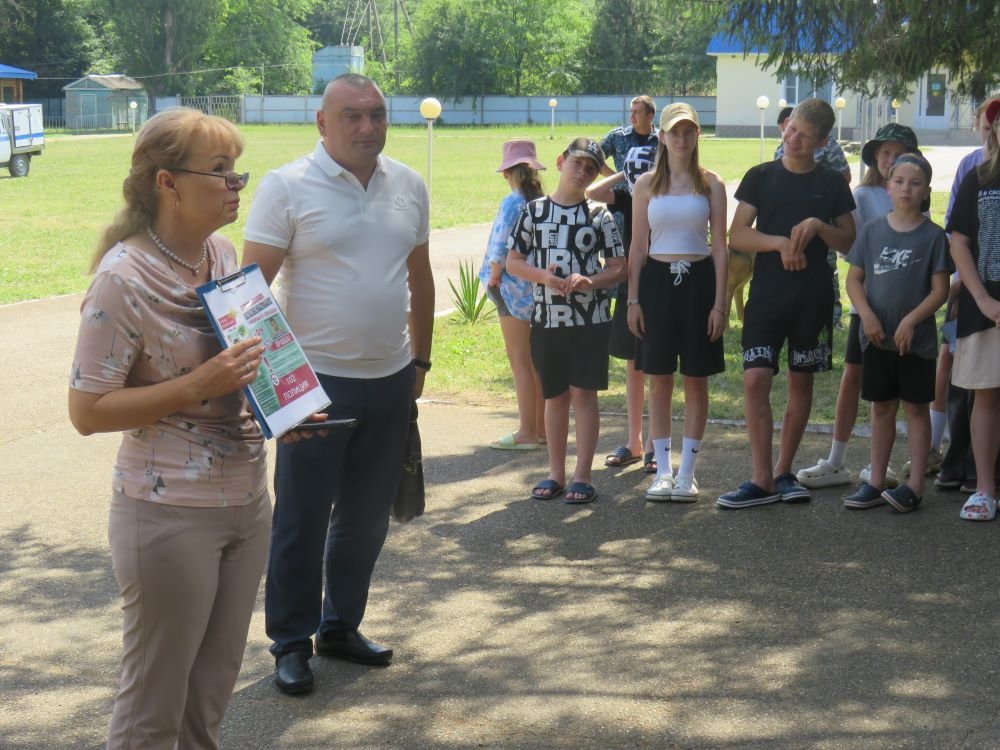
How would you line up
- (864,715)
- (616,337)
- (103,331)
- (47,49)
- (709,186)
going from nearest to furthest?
(103,331) → (864,715) → (709,186) → (616,337) → (47,49)

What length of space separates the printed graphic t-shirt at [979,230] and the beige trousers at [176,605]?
13.3 ft

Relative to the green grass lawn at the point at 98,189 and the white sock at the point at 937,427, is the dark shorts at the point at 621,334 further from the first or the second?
the green grass lawn at the point at 98,189

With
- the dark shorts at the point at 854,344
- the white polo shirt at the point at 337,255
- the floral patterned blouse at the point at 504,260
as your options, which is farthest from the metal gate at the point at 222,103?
the white polo shirt at the point at 337,255

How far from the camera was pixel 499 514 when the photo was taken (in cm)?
664

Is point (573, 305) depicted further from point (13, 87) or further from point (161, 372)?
point (13, 87)

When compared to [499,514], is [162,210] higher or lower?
higher

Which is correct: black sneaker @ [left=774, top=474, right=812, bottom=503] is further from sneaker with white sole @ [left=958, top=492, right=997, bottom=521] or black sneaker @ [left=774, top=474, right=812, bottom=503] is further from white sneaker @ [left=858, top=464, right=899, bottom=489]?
sneaker with white sole @ [left=958, top=492, right=997, bottom=521]

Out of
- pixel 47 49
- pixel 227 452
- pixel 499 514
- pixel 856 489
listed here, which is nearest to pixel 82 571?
pixel 499 514

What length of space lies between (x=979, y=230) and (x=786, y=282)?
968mm

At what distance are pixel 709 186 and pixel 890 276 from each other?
1.04 meters

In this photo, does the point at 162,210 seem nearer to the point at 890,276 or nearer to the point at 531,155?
the point at 890,276

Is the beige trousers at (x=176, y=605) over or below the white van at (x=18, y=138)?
below

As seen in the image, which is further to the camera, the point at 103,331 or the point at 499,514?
the point at 499,514

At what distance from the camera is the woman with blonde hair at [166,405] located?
2977 millimetres
